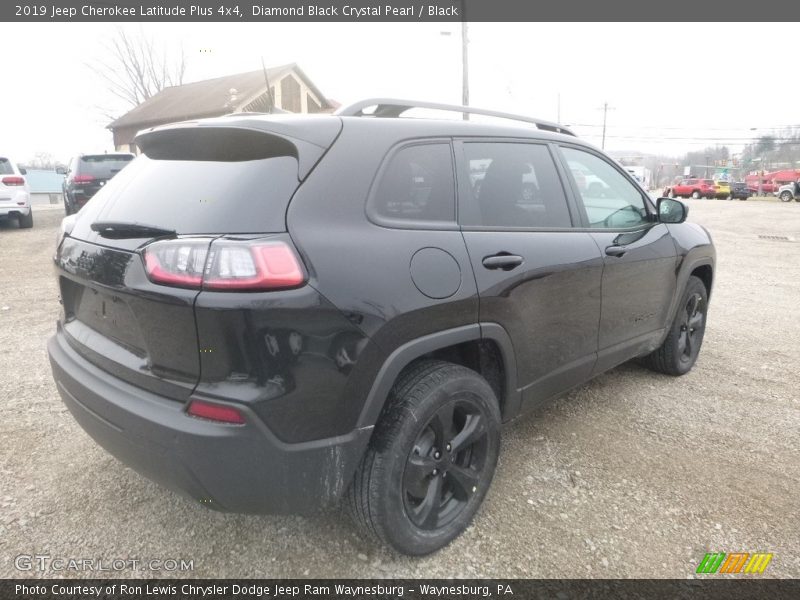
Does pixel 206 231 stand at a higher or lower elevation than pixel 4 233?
higher

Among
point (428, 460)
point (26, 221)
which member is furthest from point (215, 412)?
point (26, 221)

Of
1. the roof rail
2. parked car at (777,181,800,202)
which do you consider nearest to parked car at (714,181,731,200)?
parked car at (777,181,800,202)

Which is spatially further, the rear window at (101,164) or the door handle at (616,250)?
the rear window at (101,164)

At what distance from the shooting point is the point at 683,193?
39688 millimetres

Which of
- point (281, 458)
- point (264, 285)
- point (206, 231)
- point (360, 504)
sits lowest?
point (360, 504)

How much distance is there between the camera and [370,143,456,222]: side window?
6.73ft

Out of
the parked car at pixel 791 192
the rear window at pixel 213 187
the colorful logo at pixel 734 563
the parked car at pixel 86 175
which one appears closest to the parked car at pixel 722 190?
the parked car at pixel 791 192

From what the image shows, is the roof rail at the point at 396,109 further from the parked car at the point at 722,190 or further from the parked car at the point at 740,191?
the parked car at the point at 740,191

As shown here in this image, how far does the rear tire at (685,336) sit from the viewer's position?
393 centimetres

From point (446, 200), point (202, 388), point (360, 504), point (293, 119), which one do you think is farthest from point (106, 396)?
point (446, 200)

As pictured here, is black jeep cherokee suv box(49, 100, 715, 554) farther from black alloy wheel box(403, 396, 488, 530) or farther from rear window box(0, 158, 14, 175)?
rear window box(0, 158, 14, 175)

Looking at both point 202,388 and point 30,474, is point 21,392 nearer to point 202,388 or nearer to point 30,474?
point 30,474

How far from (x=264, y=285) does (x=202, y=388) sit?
1.24 ft

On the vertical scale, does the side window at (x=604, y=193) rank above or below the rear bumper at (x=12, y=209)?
above
